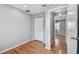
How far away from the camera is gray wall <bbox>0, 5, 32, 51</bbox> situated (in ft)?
6.06

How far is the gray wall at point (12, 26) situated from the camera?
1.85 meters

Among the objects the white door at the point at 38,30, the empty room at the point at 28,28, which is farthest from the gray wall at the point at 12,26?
the white door at the point at 38,30

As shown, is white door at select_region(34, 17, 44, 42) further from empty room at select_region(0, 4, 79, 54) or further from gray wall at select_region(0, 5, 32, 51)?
gray wall at select_region(0, 5, 32, 51)

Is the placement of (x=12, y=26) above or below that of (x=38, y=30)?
above

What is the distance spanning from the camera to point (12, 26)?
2.10 meters

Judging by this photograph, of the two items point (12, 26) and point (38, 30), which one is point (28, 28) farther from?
point (12, 26)

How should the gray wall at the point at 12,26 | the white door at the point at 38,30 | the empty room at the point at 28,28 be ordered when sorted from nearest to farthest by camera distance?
the empty room at the point at 28,28 → the gray wall at the point at 12,26 → the white door at the point at 38,30

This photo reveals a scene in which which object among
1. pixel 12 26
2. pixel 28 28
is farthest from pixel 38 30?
pixel 12 26

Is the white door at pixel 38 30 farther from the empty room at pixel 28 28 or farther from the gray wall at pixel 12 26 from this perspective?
the gray wall at pixel 12 26

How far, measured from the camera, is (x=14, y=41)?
219cm

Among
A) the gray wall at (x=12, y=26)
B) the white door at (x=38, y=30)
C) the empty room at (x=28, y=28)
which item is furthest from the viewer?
the white door at (x=38, y=30)

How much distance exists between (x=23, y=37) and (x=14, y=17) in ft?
2.39

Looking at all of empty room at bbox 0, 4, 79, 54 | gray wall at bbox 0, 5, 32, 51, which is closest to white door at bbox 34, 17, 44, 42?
empty room at bbox 0, 4, 79, 54
